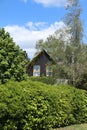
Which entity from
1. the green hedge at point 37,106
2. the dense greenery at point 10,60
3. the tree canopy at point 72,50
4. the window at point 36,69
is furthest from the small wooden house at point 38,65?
the green hedge at point 37,106

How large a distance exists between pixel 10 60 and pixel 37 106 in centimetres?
620

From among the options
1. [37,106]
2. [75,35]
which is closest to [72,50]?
[75,35]

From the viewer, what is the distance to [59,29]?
40.2 metres

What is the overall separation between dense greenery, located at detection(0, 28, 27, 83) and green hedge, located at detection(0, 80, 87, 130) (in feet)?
11.6

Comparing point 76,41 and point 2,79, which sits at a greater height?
point 76,41

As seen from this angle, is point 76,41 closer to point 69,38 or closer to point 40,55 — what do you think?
point 69,38

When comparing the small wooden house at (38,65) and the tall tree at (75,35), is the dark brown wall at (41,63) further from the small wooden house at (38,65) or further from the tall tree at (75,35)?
the tall tree at (75,35)

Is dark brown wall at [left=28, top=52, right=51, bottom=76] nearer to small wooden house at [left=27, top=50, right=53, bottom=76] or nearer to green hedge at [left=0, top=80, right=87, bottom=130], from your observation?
small wooden house at [left=27, top=50, right=53, bottom=76]

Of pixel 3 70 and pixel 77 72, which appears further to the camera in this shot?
pixel 77 72

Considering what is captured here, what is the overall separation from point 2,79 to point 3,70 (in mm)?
696

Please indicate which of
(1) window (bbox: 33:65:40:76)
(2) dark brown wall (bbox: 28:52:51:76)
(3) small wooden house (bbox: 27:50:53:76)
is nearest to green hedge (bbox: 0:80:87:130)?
(2) dark brown wall (bbox: 28:52:51:76)

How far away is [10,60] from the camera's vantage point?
1748cm

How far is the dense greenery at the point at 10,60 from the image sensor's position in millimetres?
16938

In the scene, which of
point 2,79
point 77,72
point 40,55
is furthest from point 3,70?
point 40,55
